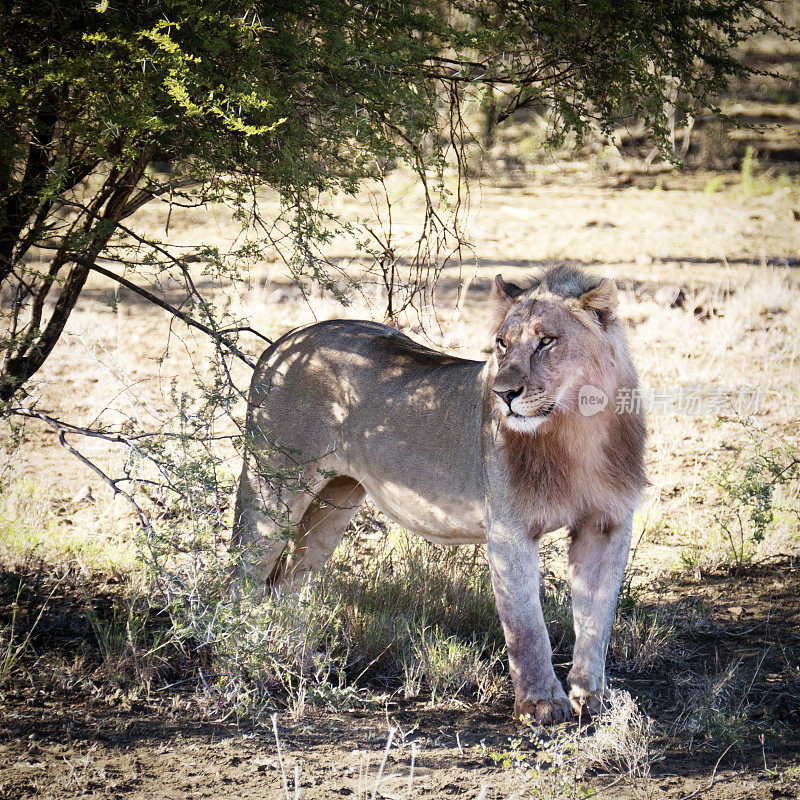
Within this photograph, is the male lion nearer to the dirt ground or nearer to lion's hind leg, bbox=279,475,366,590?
lion's hind leg, bbox=279,475,366,590

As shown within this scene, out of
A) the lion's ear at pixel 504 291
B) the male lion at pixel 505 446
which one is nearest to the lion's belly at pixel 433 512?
the male lion at pixel 505 446

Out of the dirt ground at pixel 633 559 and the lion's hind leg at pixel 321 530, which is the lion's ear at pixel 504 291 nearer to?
the dirt ground at pixel 633 559

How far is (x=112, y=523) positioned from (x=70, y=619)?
1.05 metres

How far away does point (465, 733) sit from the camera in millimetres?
3721

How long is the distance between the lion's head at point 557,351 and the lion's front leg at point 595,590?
597 millimetres

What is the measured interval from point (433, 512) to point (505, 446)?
2.10 ft

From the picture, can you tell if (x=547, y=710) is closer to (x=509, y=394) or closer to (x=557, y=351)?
(x=509, y=394)

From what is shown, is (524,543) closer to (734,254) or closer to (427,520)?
(427,520)

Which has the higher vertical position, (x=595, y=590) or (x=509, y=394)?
(x=509, y=394)

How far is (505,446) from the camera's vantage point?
375cm

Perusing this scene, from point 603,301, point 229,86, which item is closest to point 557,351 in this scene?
point 603,301

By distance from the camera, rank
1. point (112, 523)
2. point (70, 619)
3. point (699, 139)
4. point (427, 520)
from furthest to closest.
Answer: point (699, 139) < point (112, 523) < point (70, 619) < point (427, 520)

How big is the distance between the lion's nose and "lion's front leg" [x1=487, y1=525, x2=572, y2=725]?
2.05 ft

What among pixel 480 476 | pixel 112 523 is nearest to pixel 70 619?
pixel 112 523
